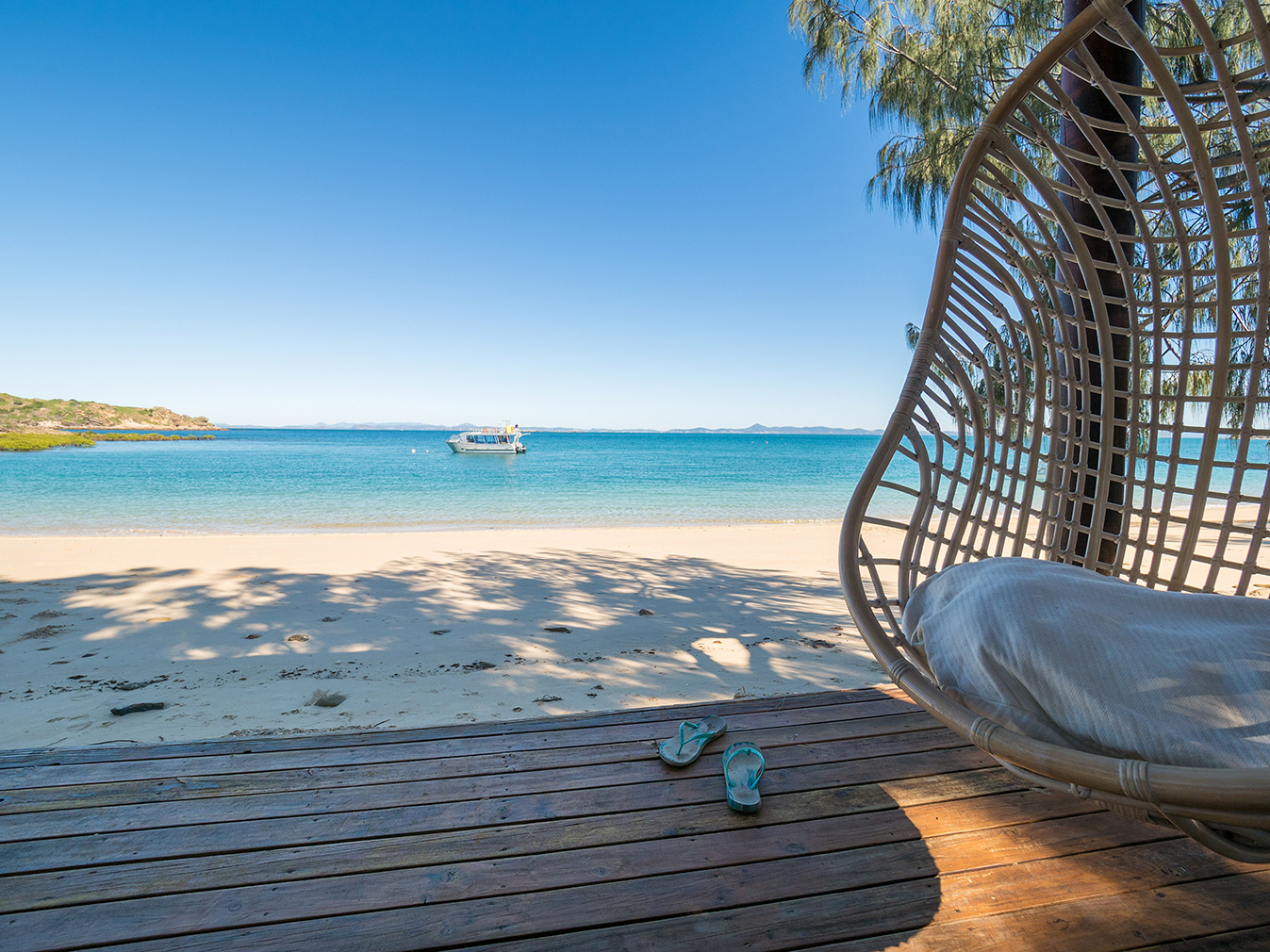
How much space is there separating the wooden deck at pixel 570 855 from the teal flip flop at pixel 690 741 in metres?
0.03

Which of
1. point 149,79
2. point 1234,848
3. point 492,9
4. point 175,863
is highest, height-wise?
point 492,9

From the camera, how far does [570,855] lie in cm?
96

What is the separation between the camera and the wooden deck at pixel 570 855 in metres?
0.81

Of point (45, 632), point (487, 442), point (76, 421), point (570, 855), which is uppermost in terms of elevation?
point (76, 421)

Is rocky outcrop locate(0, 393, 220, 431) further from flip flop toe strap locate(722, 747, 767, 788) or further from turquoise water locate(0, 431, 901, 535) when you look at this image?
flip flop toe strap locate(722, 747, 767, 788)

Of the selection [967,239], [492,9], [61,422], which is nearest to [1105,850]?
[967,239]

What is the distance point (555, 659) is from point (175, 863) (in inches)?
55.8

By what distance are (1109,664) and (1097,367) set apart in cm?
144

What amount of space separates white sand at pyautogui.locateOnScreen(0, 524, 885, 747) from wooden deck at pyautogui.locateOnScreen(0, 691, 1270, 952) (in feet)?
1.79

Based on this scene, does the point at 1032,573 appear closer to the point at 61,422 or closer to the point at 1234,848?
the point at 1234,848

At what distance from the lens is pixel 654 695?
6.27 feet

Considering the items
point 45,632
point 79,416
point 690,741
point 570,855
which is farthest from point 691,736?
point 79,416

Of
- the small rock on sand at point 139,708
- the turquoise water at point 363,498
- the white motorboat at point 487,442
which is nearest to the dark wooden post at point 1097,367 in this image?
the small rock on sand at point 139,708

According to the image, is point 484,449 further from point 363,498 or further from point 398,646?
point 398,646
